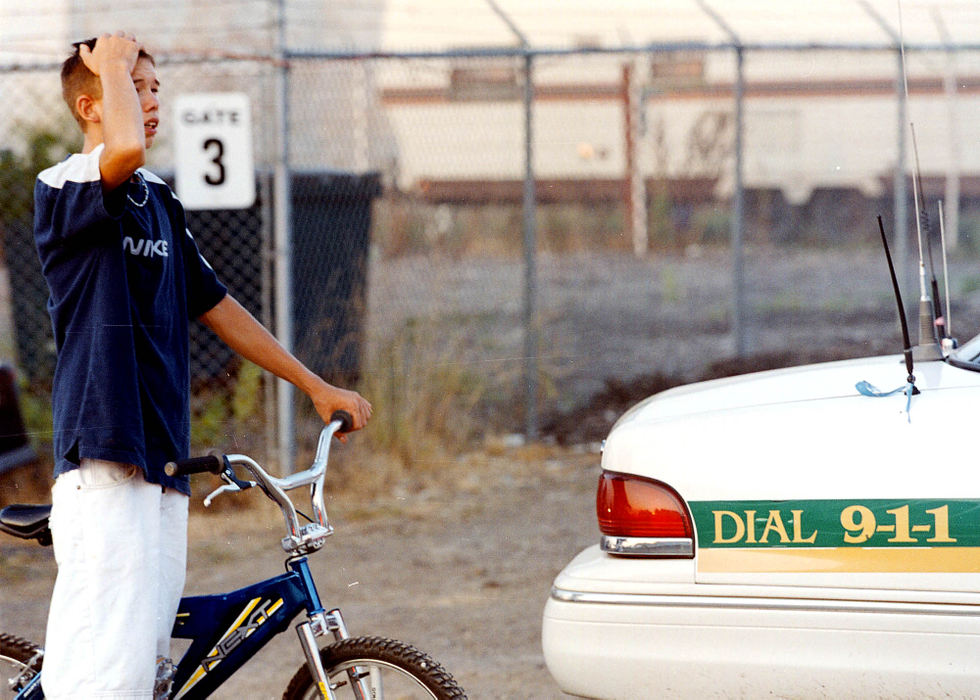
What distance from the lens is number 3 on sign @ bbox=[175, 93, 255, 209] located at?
599cm

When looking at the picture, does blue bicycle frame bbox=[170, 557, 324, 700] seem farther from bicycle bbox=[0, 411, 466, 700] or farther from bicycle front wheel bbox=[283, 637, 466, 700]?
bicycle front wheel bbox=[283, 637, 466, 700]

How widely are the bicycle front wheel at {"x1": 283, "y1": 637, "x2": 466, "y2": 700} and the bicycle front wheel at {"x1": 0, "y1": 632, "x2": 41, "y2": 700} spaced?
738 millimetres

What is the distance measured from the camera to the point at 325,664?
277cm

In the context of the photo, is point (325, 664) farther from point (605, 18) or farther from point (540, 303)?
point (540, 303)

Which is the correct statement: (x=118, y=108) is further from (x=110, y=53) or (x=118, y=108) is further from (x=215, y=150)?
(x=215, y=150)

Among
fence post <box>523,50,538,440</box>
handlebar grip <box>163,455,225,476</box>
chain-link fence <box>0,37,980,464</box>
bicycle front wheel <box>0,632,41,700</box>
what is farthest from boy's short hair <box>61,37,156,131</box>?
fence post <box>523,50,538,440</box>

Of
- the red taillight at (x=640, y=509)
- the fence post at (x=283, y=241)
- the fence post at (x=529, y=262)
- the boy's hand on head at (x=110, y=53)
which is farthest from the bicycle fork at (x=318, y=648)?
the fence post at (x=529, y=262)

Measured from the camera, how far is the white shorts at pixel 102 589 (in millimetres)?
2621

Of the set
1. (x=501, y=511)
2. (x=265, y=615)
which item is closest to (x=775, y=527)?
(x=265, y=615)

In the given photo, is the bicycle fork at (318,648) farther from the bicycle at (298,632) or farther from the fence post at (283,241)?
the fence post at (283,241)

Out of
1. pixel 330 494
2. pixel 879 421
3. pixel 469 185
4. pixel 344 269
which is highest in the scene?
pixel 469 185

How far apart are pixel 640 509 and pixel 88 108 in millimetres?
1504

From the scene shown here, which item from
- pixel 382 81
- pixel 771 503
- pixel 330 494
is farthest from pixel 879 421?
pixel 382 81

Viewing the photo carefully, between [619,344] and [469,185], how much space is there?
2173mm
